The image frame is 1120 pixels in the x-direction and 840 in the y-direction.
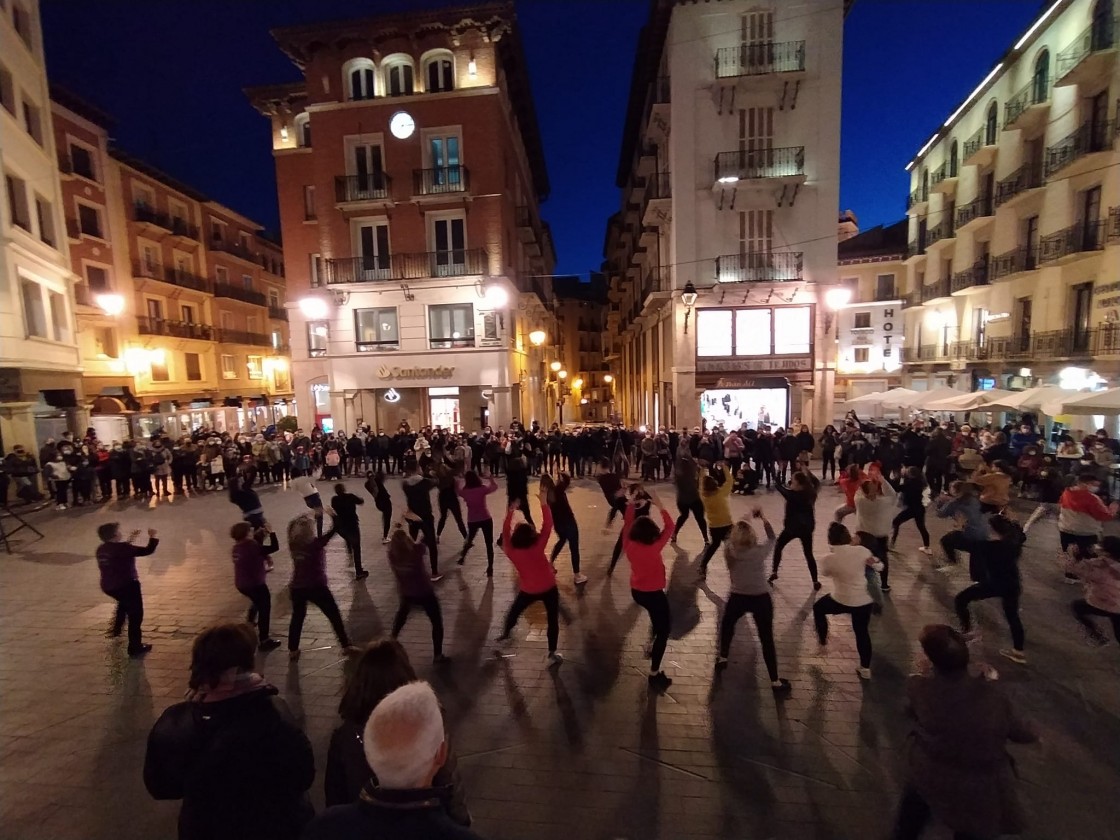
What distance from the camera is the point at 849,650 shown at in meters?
5.61

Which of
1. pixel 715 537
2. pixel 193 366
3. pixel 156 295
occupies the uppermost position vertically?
pixel 156 295

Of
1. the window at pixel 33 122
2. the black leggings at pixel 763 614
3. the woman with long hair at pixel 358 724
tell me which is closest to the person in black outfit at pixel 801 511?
the black leggings at pixel 763 614

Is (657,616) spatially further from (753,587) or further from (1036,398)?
(1036,398)

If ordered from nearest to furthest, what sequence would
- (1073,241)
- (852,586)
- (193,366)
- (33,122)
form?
(852,586), (33,122), (1073,241), (193,366)

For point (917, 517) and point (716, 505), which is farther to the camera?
point (917, 517)

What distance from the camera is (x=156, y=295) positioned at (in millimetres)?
28531

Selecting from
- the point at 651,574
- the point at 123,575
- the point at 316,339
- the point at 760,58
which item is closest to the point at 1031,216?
the point at 760,58

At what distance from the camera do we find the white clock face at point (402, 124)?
21.5 meters

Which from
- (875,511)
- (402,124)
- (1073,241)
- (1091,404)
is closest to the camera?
(875,511)

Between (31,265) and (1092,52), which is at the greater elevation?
(1092,52)

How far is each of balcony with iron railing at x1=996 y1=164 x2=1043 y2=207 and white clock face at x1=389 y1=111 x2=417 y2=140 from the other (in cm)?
2293

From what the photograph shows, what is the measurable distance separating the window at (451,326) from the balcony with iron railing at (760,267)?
389 inches

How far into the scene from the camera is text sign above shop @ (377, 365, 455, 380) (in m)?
22.6

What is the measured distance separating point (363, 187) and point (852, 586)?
22.9 metres
